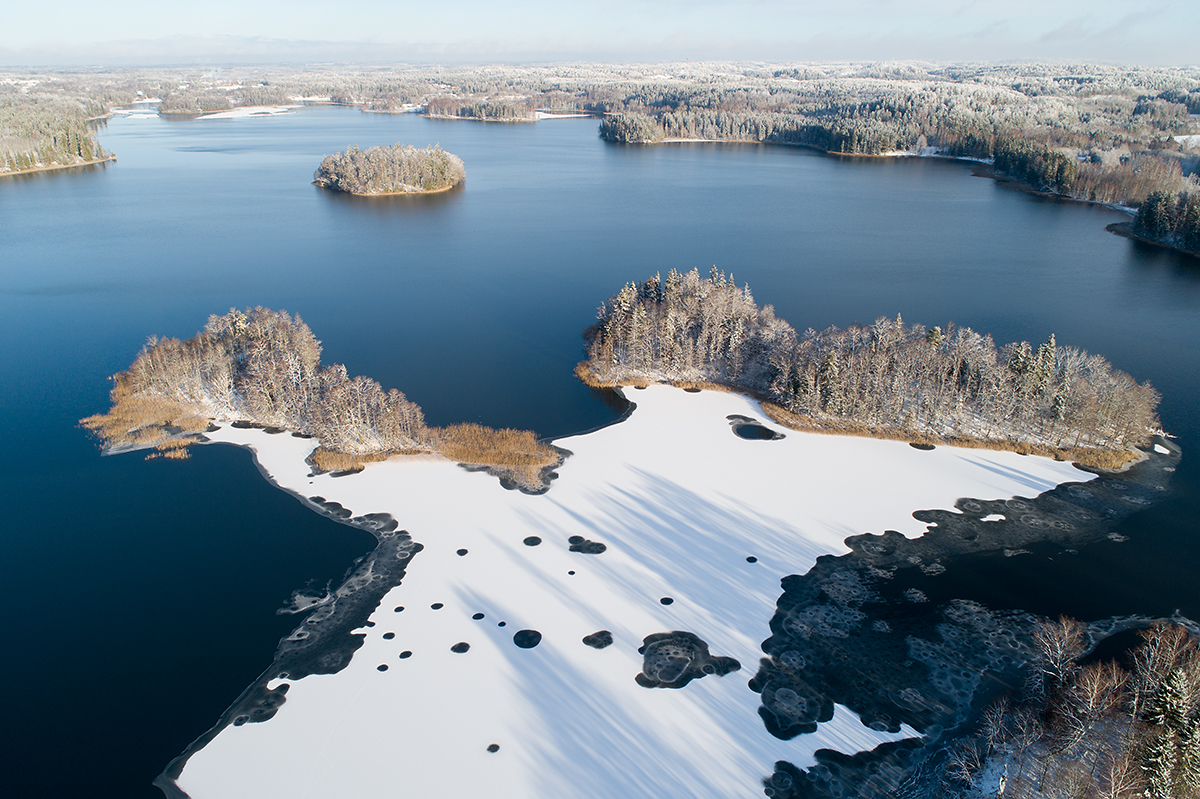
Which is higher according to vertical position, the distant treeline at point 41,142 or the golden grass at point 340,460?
the distant treeline at point 41,142

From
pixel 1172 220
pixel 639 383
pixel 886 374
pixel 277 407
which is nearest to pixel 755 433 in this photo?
pixel 886 374

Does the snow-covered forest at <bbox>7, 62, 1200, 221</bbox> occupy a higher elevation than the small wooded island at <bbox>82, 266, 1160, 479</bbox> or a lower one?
higher

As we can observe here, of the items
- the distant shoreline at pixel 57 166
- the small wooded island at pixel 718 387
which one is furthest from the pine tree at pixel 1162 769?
the distant shoreline at pixel 57 166

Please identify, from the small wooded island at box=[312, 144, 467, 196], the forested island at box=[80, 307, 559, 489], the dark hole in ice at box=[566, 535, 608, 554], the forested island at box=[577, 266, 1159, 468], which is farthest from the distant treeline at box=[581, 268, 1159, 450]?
the small wooded island at box=[312, 144, 467, 196]

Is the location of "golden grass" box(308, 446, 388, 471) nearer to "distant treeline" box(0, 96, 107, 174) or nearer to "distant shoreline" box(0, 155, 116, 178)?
"distant shoreline" box(0, 155, 116, 178)

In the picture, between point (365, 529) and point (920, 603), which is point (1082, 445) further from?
point (365, 529)

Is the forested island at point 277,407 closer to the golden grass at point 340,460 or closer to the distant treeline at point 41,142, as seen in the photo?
the golden grass at point 340,460
